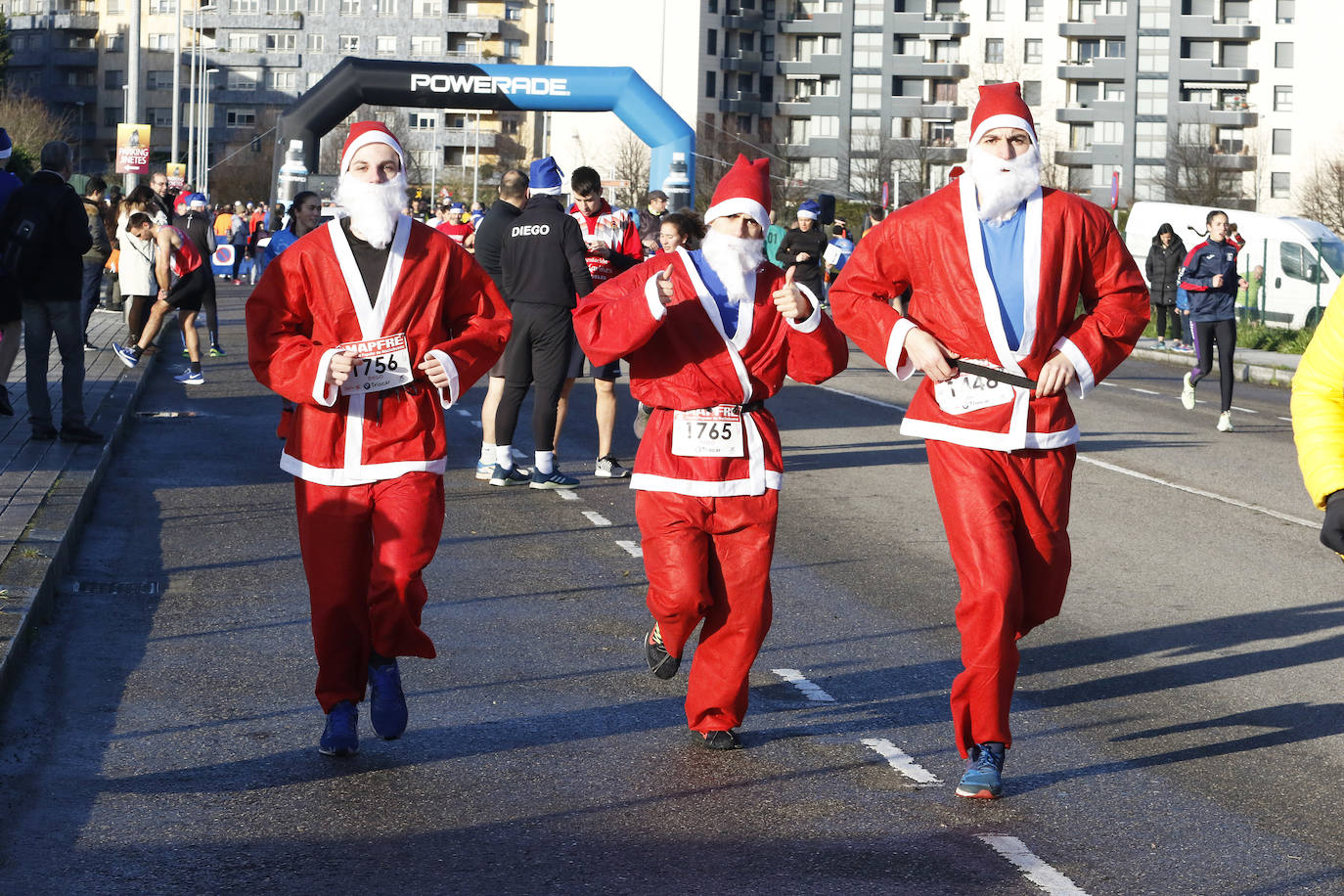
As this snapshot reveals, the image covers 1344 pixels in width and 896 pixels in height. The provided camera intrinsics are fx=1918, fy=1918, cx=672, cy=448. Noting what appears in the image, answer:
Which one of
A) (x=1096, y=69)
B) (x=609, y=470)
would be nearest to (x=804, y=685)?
(x=609, y=470)

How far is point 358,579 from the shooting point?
241 inches

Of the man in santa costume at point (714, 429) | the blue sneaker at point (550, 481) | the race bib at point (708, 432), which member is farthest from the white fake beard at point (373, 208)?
the blue sneaker at point (550, 481)

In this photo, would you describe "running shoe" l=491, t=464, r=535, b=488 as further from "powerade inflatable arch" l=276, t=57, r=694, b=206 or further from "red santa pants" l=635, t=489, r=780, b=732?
"powerade inflatable arch" l=276, t=57, r=694, b=206

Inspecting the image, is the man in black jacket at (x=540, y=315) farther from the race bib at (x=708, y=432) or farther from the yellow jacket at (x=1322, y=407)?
the yellow jacket at (x=1322, y=407)

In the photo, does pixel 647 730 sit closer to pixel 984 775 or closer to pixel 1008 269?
pixel 984 775

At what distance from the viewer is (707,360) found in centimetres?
632

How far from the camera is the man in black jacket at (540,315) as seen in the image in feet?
40.4

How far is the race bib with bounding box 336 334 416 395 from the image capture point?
19.7ft

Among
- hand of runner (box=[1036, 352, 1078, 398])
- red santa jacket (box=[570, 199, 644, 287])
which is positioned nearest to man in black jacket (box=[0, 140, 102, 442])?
red santa jacket (box=[570, 199, 644, 287])

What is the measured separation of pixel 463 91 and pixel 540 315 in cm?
2510

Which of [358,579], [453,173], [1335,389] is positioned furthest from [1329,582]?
[453,173]

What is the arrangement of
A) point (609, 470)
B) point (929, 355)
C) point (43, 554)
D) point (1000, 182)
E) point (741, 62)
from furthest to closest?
point (741, 62)
point (609, 470)
point (43, 554)
point (1000, 182)
point (929, 355)

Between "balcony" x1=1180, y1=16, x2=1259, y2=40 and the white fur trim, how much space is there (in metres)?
101

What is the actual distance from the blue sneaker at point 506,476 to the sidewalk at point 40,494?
8.22 ft
